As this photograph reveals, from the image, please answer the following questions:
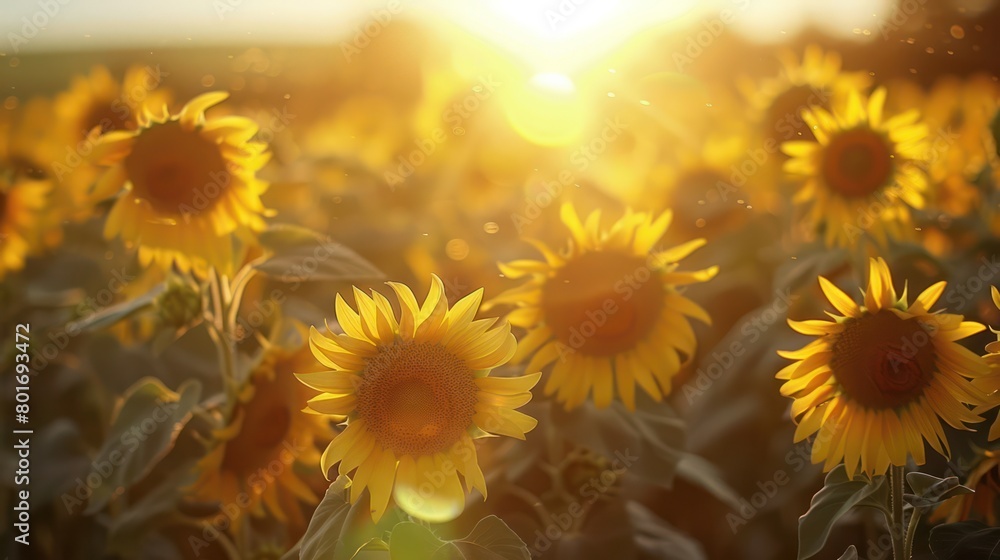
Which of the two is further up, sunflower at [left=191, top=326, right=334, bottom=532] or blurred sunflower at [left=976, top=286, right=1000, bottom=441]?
blurred sunflower at [left=976, top=286, right=1000, bottom=441]

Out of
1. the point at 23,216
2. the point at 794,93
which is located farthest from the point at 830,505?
the point at 23,216

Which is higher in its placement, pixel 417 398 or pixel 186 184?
pixel 417 398

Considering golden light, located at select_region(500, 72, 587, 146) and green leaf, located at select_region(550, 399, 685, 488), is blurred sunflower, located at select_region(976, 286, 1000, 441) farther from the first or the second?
golden light, located at select_region(500, 72, 587, 146)

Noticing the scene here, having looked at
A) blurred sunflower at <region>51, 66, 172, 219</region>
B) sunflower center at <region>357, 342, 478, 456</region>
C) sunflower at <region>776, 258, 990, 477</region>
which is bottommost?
blurred sunflower at <region>51, 66, 172, 219</region>

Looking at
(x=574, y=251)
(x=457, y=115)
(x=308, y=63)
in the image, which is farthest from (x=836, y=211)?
(x=308, y=63)

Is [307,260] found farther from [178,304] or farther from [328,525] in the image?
[328,525]

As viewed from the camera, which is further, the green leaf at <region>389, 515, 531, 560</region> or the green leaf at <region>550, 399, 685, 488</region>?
the green leaf at <region>550, 399, 685, 488</region>

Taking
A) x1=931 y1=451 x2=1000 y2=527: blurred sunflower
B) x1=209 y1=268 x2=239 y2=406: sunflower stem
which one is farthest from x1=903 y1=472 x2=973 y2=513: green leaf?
x1=209 y1=268 x2=239 y2=406: sunflower stem
